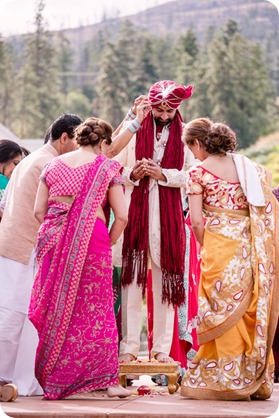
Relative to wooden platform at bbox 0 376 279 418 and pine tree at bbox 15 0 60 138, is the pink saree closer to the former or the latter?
wooden platform at bbox 0 376 279 418

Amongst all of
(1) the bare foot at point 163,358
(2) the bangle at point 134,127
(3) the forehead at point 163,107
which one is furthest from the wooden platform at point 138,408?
(3) the forehead at point 163,107

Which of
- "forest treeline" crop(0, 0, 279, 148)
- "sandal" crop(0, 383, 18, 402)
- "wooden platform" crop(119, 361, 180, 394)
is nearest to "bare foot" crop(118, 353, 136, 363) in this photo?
"wooden platform" crop(119, 361, 180, 394)

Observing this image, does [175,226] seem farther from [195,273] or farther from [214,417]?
[214,417]

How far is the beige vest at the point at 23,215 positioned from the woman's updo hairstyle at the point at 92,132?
1.42ft

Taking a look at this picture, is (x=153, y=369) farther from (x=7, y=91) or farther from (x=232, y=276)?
(x=7, y=91)

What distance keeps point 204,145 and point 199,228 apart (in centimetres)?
60

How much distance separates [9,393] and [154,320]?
1.42 metres

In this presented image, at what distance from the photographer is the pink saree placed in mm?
7051

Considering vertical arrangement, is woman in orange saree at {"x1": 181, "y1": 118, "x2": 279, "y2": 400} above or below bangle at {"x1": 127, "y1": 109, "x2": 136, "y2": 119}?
below

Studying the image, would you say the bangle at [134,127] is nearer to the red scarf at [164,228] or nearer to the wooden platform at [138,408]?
the red scarf at [164,228]

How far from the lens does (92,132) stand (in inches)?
284

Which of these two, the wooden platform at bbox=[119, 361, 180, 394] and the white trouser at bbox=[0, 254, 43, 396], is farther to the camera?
the wooden platform at bbox=[119, 361, 180, 394]

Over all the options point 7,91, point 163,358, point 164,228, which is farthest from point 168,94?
point 7,91

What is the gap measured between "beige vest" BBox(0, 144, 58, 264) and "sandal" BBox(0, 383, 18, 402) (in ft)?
2.95
